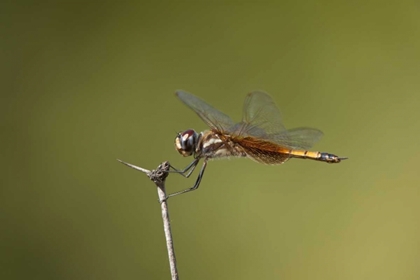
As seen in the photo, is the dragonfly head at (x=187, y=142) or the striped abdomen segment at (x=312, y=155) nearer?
the dragonfly head at (x=187, y=142)

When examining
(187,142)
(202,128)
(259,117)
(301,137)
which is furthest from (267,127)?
(202,128)

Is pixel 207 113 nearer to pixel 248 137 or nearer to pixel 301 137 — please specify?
pixel 248 137

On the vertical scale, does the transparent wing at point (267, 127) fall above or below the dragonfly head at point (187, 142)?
above

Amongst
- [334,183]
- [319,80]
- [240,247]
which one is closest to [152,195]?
[240,247]

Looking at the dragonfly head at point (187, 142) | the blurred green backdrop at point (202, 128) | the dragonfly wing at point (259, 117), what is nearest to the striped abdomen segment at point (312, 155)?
the dragonfly wing at point (259, 117)

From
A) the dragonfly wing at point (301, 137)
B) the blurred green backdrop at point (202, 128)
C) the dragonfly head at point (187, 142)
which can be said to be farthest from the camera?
the blurred green backdrop at point (202, 128)

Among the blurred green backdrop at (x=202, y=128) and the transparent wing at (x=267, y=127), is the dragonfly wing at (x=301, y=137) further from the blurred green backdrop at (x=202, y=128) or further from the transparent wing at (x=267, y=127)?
the blurred green backdrop at (x=202, y=128)

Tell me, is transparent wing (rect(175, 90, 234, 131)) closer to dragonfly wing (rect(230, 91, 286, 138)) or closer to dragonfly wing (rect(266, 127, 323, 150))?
dragonfly wing (rect(230, 91, 286, 138))
